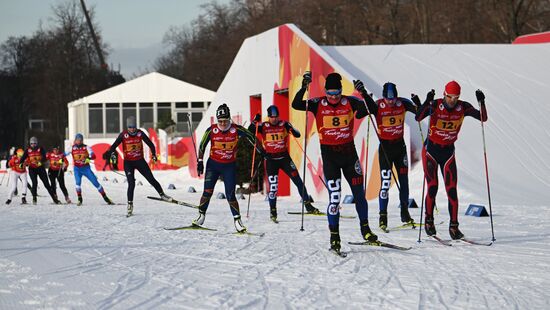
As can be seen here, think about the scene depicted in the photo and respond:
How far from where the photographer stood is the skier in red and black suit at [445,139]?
9.70 metres

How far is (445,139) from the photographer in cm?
980

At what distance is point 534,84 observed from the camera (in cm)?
2225

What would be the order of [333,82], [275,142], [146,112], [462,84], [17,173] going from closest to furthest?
1. [333,82]
2. [275,142]
3. [17,173]
4. [462,84]
5. [146,112]

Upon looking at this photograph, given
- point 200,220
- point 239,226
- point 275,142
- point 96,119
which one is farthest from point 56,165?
point 96,119

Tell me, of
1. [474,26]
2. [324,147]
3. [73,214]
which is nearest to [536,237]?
[324,147]

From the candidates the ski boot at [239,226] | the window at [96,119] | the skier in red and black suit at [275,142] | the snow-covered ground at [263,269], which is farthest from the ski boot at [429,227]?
the window at [96,119]

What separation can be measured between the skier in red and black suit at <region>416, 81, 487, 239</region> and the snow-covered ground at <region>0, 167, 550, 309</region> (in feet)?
1.63

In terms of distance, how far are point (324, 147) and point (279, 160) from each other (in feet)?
16.2

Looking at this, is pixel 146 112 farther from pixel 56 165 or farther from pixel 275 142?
pixel 275 142

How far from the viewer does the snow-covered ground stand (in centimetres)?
602

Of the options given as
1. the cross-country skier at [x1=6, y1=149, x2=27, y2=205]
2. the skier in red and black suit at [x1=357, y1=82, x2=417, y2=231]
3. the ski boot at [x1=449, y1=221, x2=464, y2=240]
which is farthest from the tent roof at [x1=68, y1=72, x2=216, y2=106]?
the ski boot at [x1=449, y1=221, x2=464, y2=240]

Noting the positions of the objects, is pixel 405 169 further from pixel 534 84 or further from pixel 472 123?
pixel 534 84

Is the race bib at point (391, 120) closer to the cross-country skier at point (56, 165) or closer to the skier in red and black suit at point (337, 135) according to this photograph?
the skier in red and black suit at point (337, 135)

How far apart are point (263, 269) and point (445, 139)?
3.52 metres
